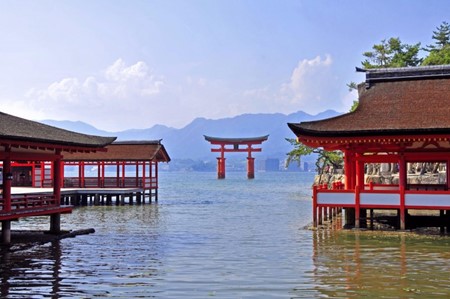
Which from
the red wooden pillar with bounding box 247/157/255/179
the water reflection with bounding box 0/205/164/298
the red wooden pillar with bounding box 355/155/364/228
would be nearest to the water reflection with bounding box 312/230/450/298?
the red wooden pillar with bounding box 355/155/364/228

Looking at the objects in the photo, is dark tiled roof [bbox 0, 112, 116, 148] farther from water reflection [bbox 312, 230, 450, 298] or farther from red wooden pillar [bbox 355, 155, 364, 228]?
red wooden pillar [bbox 355, 155, 364, 228]

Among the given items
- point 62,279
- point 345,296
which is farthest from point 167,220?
point 345,296

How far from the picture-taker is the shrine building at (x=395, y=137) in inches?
972

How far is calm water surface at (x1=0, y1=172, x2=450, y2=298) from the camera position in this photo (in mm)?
14547

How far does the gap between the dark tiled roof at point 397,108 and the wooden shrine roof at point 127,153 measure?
23752 mm

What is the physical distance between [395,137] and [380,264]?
26.3 ft

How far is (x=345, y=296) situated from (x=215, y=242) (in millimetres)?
10802

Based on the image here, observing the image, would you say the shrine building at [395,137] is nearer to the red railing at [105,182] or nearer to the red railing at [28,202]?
the red railing at [28,202]

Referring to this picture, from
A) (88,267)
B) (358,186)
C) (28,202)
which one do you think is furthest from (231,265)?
(358,186)

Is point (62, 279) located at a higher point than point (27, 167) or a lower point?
lower

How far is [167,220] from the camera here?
3528cm

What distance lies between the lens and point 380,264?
1812cm

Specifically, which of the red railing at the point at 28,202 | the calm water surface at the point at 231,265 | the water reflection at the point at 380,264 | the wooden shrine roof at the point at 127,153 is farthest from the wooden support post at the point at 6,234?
the wooden shrine roof at the point at 127,153

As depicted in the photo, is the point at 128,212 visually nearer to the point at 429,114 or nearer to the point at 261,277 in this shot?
the point at 429,114
